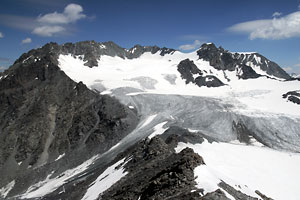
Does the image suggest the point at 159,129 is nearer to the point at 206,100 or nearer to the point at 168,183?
the point at 206,100

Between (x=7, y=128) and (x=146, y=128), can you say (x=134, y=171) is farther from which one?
(x=7, y=128)

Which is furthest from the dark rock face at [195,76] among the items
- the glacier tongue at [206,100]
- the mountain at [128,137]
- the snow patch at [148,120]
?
the snow patch at [148,120]

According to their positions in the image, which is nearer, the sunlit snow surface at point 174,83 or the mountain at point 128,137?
the mountain at point 128,137

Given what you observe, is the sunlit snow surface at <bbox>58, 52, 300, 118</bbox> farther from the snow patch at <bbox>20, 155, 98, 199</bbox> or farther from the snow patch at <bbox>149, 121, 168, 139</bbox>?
the snow patch at <bbox>20, 155, 98, 199</bbox>

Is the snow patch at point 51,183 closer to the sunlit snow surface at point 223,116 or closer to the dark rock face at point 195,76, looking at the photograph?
the sunlit snow surface at point 223,116

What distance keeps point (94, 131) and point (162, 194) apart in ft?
253

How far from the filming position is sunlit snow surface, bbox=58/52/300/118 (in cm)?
12534

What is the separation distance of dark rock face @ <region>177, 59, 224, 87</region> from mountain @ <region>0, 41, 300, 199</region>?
1574 cm

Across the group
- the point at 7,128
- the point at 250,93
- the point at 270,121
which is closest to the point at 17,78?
the point at 7,128

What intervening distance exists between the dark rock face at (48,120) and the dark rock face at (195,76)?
76.5 meters

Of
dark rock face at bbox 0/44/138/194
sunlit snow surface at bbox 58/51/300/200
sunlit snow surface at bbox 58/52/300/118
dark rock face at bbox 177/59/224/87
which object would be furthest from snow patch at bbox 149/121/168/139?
dark rock face at bbox 177/59/224/87

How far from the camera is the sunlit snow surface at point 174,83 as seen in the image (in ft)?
411

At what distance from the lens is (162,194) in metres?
21.2

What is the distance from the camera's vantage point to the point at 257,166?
5869 cm
